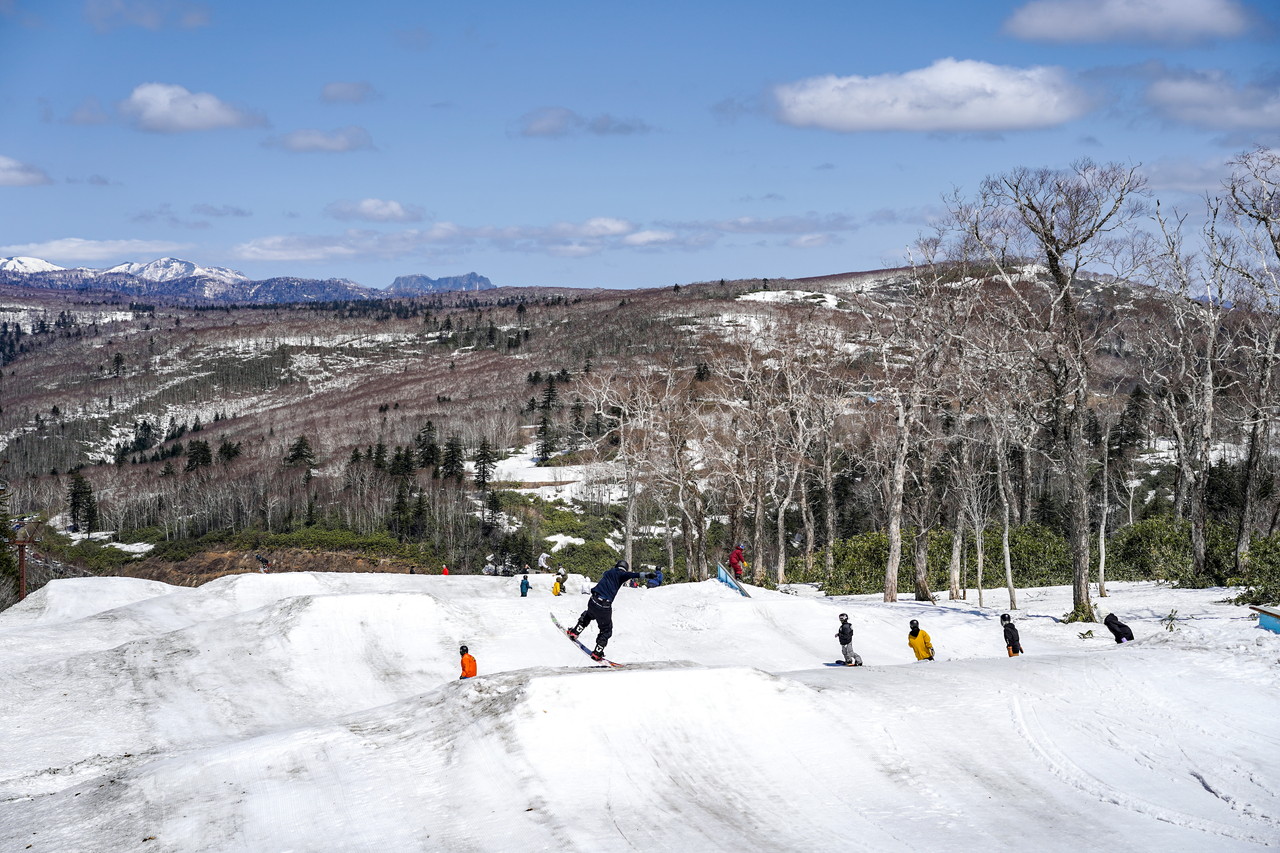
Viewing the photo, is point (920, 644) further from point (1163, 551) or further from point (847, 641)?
point (1163, 551)

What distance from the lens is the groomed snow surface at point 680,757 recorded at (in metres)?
10.4

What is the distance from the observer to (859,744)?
41.7ft

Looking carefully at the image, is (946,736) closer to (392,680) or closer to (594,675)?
(594,675)

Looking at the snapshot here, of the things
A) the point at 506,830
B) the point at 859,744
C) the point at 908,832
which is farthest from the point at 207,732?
the point at 908,832

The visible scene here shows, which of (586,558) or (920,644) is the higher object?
(920,644)

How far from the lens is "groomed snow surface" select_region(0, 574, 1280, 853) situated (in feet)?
34.3

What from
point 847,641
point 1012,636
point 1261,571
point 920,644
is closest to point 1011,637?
point 1012,636

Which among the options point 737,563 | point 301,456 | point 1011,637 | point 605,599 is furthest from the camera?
point 301,456

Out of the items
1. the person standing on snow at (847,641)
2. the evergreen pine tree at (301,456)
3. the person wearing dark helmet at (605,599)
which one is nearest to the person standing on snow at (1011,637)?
the person standing on snow at (847,641)

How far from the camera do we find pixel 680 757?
12391 mm

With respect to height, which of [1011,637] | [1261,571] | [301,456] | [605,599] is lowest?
[301,456]

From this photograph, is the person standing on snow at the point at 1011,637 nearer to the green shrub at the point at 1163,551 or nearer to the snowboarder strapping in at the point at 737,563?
the green shrub at the point at 1163,551

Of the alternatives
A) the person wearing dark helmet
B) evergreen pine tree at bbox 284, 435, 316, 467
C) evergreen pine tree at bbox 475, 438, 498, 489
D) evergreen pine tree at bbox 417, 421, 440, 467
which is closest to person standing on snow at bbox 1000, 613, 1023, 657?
the person wearing dark helmet

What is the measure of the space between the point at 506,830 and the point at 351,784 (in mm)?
2908
